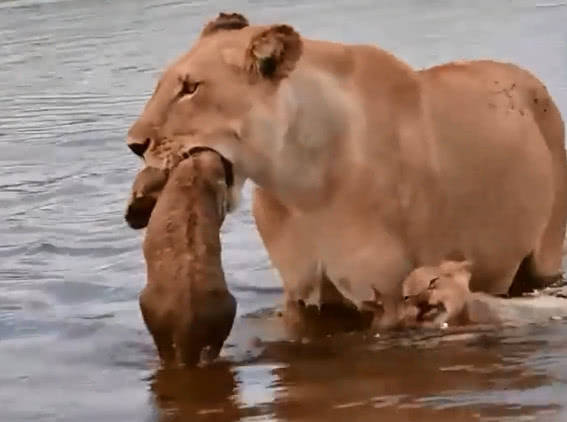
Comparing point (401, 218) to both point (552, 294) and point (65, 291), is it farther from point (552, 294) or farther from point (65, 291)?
point (65, 291)

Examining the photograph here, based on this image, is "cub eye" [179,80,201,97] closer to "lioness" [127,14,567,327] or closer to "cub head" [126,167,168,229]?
"lioness" [127,14,567,327]

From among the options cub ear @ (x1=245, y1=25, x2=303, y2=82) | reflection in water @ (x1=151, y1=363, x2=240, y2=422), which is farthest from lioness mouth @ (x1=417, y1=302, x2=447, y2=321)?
cub ear @ (x1=245, y1=25, x2=303, y2=82)

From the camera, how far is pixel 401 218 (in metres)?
5.13

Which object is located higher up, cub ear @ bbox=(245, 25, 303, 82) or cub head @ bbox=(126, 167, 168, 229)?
cub ear @ bbox=(245, 25, 303, 82)

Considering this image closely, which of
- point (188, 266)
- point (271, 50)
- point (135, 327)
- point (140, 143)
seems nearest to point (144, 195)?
point (140, 143)

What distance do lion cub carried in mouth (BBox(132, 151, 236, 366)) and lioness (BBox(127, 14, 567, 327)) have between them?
0.46 feet

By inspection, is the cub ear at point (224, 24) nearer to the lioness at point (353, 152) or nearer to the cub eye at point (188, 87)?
the lioness at point (353, 152)

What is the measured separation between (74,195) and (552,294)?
2.80m

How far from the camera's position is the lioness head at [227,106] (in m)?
4.72

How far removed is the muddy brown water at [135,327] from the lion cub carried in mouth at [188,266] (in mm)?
151

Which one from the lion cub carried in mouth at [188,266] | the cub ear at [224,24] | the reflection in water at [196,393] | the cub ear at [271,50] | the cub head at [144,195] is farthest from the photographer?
the cub ear at [224,24]

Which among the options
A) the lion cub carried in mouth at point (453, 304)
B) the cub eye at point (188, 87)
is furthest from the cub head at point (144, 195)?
the lion cub carried in mouth at point (453, 304)

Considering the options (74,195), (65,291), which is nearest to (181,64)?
(65,291)

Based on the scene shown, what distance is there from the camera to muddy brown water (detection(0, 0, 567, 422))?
4.43m
